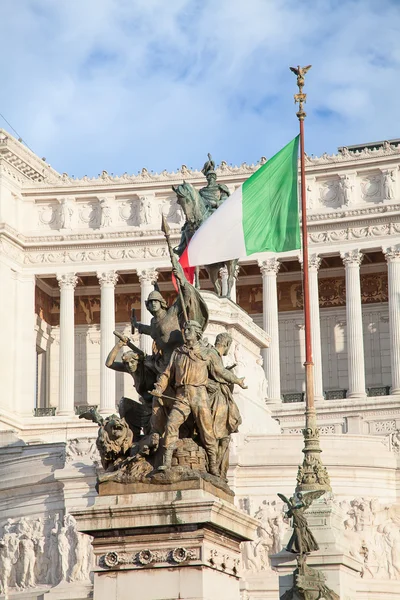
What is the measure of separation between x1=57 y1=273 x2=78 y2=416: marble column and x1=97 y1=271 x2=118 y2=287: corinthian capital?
1.59 metres

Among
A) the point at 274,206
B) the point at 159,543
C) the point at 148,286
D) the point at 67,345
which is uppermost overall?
the point at 148,286

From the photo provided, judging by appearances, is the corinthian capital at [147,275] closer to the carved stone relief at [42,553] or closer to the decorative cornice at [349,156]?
the decorative cornice at [349,156]

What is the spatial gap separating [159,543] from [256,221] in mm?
18114

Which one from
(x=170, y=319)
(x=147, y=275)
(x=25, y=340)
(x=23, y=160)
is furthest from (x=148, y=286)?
(x=170, y=319)

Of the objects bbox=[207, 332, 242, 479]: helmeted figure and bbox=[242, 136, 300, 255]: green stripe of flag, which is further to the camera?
bbox=[242, 136, 300, 255]: green stripe of flag

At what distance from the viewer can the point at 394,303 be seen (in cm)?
7900

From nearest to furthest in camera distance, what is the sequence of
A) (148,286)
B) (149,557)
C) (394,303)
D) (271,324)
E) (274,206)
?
1. (149,557)
2. (274,206)
3. (394,303)
4. (271,324)
5. (148,286)

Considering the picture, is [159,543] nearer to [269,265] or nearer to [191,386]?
[191,386]

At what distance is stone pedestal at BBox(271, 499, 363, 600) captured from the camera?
27219mm

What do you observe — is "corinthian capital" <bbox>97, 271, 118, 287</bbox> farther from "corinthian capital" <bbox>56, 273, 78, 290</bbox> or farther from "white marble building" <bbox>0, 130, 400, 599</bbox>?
"corinthian capital" <bbox>56, 273, 78, 290</bbox>

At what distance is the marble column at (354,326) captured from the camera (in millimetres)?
77625

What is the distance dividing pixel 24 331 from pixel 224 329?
3829 centimetres

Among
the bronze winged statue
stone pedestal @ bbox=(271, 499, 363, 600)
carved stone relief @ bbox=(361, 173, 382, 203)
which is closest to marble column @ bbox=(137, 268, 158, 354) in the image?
carved stone relief @ bbox=(361, 173, 382, 203)

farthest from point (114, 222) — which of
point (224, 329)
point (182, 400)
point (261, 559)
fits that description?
point (182, 400)
